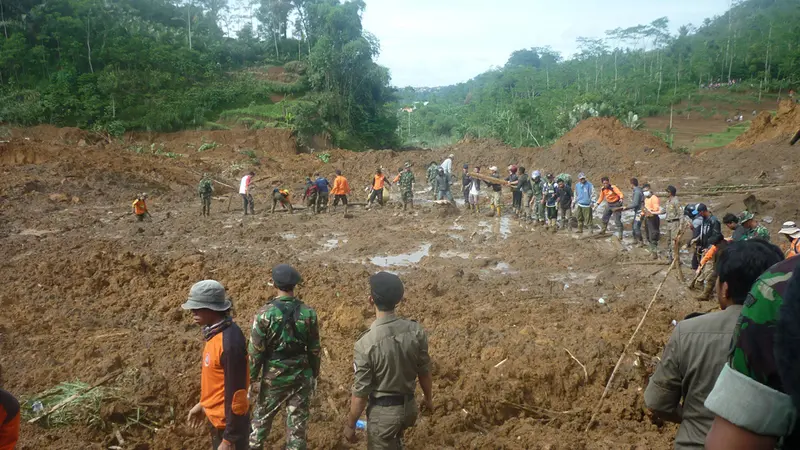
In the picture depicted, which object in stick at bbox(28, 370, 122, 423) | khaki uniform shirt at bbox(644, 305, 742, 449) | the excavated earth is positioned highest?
khaki uniform shirt at bbox(644, 305, 742, 449)

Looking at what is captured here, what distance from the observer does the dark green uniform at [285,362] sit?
365 centimetres

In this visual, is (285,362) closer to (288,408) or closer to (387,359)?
(288,408)

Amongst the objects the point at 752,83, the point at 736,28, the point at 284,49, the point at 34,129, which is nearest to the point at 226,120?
the point at 34,129

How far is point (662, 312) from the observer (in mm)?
7605

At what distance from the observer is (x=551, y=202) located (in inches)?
557

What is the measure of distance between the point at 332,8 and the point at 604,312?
3975 cm

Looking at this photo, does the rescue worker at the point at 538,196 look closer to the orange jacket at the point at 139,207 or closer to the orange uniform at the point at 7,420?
the orange jacket at the point at 139,207

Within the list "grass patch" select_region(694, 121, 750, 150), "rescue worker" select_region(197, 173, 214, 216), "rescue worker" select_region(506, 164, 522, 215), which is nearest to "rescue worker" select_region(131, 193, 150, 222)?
"rescue worker" select_region(197, 173, 214, 216)

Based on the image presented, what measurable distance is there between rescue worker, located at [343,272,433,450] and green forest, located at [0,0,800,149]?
1276 inches

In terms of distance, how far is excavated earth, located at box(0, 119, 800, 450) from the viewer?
495cm

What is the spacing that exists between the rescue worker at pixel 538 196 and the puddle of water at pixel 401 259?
13.6ft

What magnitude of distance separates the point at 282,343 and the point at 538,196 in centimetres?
1241

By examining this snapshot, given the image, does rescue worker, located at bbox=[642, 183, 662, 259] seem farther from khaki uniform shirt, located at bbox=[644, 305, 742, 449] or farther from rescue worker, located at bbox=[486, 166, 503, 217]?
khaki uniform shirt, located at bbox=[644, 305, 742, 449]

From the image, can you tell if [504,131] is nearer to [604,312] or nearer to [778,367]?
[604,312]
